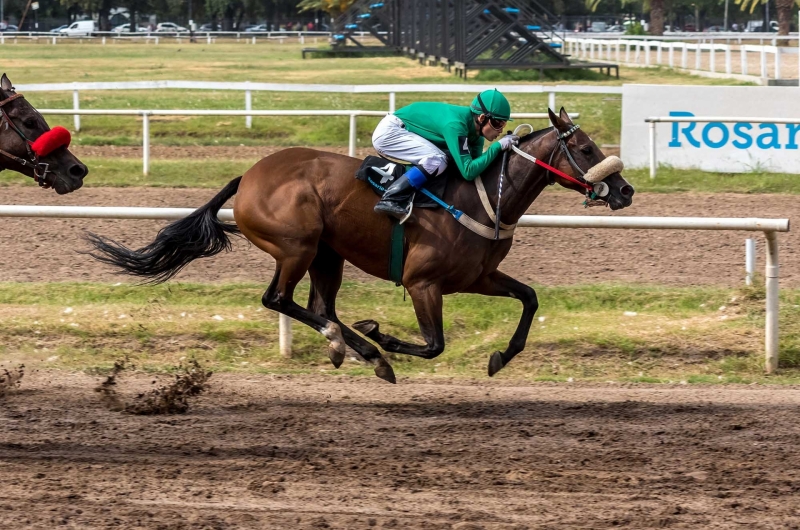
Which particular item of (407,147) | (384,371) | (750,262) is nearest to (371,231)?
(407,147)

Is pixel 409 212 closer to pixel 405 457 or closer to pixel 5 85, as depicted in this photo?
pixel 405 457

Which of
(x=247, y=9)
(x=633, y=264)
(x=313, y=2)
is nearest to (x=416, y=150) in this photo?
(x=633, y=264)

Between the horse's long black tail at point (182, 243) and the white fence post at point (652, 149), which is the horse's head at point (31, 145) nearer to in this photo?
the horse's long black tail at point (182, 243)

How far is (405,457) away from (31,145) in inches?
103

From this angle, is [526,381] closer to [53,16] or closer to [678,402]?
[678,402]

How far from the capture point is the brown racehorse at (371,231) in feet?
19.5

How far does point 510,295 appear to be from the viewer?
20.6ft

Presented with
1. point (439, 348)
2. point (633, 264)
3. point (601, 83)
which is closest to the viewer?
point (439, 348)

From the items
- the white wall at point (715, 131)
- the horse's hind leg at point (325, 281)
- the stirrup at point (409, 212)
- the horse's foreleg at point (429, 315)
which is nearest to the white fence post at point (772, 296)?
the horse's foreleg at point (429, 315)

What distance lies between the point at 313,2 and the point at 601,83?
39.9 metres

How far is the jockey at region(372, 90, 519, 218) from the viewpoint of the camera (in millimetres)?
5922

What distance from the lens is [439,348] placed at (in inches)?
236

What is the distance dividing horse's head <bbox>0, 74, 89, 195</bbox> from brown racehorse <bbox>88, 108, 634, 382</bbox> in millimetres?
694

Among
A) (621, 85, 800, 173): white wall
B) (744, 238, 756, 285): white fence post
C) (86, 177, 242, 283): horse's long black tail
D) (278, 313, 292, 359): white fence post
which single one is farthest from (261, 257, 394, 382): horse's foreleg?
(621, 85, 800, 173): white wall
